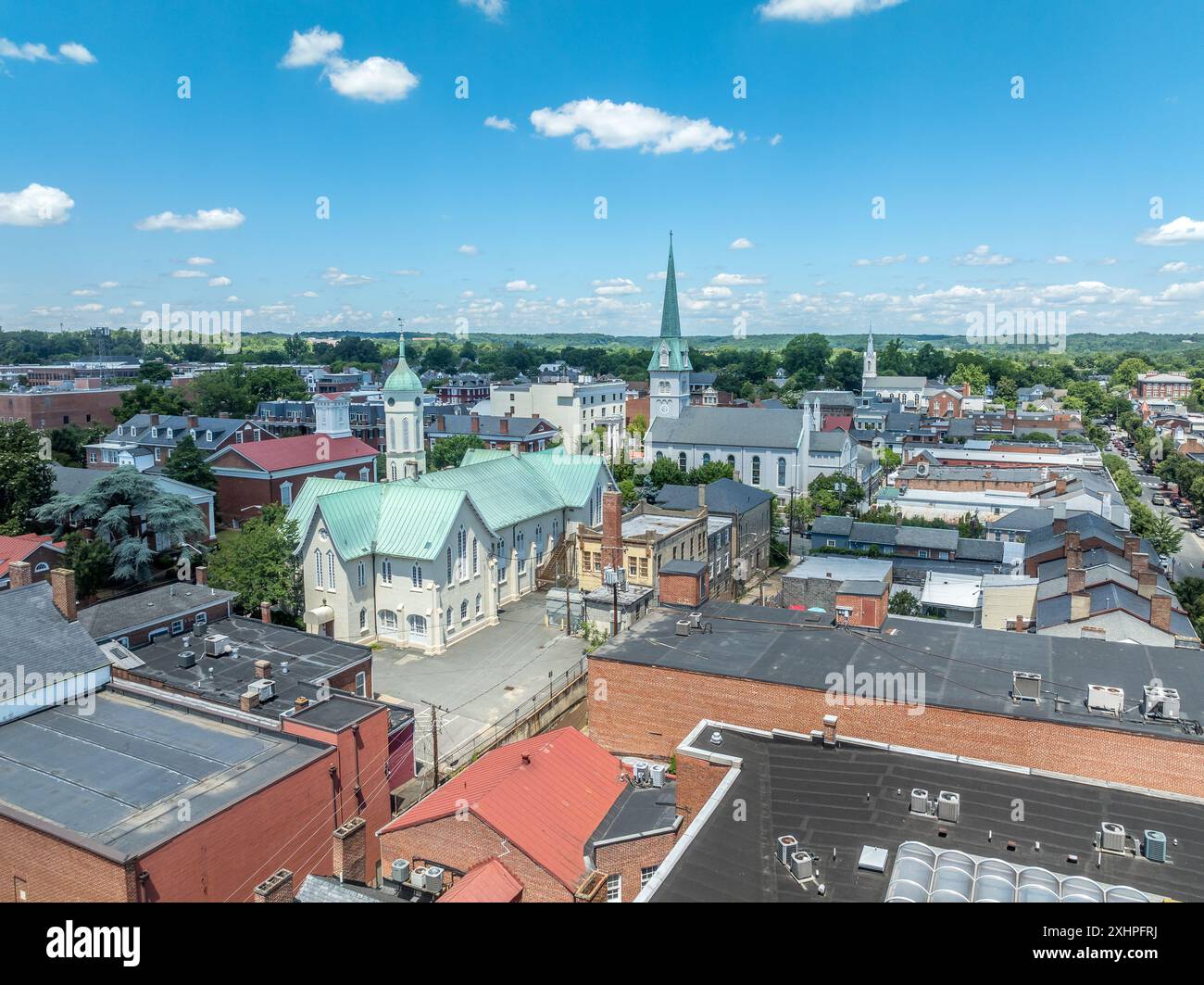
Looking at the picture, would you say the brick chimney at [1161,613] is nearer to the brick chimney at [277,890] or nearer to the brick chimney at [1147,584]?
the brick chimney at [1147,584]

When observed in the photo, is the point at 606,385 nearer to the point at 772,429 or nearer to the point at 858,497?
the point at 772,429

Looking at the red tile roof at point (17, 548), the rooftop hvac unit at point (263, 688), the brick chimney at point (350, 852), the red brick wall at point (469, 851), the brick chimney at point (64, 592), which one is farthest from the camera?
the red tile roof at point (17, 548)

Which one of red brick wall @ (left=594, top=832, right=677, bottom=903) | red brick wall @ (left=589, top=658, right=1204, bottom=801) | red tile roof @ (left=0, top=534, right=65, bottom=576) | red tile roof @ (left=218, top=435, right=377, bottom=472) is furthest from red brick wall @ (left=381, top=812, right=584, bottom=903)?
red tile roof @ (left=218, top=435, right=377, bottom=472)

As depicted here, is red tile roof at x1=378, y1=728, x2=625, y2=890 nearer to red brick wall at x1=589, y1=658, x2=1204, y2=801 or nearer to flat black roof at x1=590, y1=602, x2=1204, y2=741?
red brick wall at x1=589, y1=658, x2=1204, y2=801

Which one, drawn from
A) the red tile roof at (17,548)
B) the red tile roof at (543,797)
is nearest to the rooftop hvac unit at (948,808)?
the red tile roof at (543,797)

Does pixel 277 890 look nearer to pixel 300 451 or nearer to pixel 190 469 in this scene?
pixel 190 469

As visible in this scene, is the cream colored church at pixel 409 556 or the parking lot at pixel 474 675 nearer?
the parking lot at pixel 474 675
